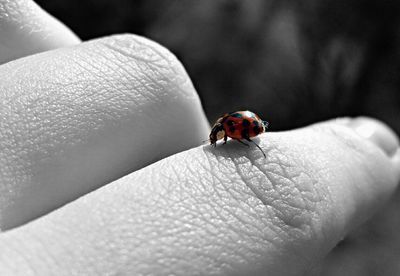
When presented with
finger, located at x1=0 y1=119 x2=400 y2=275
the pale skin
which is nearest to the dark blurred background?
the pale skin

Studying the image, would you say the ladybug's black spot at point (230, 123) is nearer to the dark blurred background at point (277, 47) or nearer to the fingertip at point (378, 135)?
the fingertip at point (378, 135)

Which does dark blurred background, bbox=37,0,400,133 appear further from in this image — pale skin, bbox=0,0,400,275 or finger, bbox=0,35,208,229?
finger, bbox=0,35,208,229

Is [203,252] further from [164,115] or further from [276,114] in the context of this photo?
[276,114]

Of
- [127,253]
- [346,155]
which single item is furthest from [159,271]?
[346,155]

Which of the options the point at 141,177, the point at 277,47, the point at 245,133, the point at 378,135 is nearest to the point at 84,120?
the point at 141,177

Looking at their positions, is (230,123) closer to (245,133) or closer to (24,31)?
(245,133)
